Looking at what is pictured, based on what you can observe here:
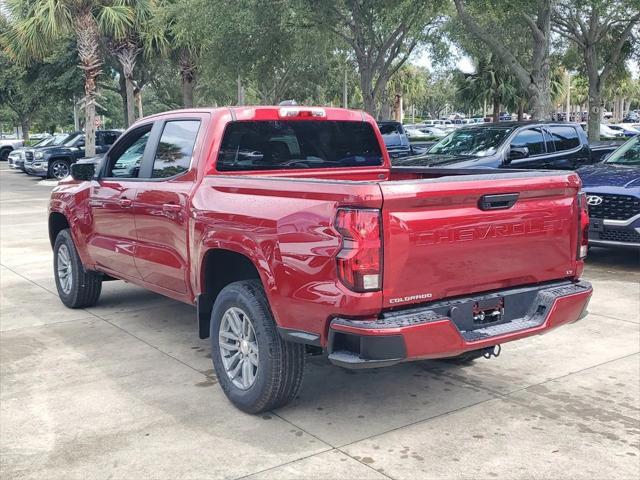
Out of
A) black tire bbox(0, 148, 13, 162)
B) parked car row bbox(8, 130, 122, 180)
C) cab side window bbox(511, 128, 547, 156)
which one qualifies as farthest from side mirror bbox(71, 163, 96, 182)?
black tire bbox(0, 148, 13, 162)

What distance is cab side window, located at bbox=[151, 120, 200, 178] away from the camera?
5090 millimetres

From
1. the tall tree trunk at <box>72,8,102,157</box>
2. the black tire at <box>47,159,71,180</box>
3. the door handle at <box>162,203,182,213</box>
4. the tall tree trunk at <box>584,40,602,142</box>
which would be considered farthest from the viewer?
the black tire at <box>47,159,71,180</box>

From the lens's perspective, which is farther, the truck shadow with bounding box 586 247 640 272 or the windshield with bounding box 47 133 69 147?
the windshield with bounding box 47 133 69 147

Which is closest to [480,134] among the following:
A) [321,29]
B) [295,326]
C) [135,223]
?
[135,223]

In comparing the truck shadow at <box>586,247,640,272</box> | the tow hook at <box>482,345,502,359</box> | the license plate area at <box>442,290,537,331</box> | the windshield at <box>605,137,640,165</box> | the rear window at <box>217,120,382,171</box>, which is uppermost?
the rear window at <box>217,120,382,171</box>

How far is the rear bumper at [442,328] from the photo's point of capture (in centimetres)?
362

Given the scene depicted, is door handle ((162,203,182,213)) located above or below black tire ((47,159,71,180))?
above

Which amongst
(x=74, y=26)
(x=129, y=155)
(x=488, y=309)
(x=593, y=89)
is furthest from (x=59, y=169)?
(x=488, y=309)

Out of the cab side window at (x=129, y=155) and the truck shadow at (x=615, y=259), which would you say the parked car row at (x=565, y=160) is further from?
the cab side window at (x=129, y=155)

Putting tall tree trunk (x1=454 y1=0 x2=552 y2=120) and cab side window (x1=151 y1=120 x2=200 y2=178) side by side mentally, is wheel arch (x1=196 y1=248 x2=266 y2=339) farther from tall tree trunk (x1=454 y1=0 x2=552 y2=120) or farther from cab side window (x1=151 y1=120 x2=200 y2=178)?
tall tree trunk (x1=454 y1=0 x2=552 y2=120)

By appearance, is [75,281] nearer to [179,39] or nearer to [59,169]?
[179,39]

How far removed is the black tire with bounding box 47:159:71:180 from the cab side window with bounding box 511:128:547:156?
1913 cm

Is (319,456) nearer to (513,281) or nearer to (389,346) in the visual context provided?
(389,346)

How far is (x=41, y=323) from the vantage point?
21.7ft
